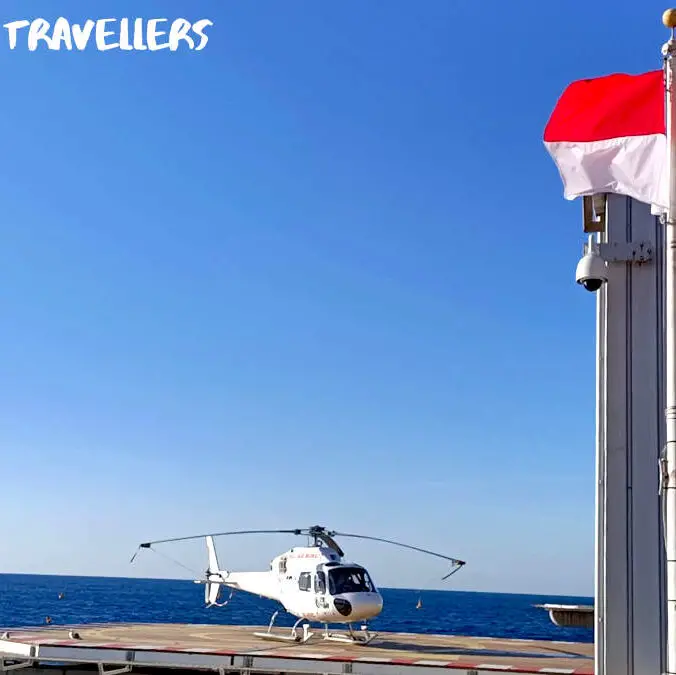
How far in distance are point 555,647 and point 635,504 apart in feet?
44.3

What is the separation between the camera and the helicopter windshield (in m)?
A: 24.6

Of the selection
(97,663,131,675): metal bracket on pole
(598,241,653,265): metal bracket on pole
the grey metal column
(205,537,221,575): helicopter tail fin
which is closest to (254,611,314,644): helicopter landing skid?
(97,663,131,675): metal bracket on pole

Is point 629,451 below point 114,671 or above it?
above

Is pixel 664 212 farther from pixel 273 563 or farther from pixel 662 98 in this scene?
pixel 273 563

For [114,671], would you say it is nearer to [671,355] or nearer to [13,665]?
[13,665]

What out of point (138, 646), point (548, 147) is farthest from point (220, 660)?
point (548, 147)

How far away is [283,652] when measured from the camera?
19.9 metres

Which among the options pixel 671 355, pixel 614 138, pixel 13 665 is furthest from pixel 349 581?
pixel 671 355

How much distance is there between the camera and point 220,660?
18.0m

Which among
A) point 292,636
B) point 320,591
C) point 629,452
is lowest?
point 292,636

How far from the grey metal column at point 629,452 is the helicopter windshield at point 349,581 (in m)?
13.8

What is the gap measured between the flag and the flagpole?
1.66 feet

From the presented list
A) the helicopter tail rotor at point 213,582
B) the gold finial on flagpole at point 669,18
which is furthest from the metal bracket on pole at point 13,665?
the gold finial on flagpole at point 669,18

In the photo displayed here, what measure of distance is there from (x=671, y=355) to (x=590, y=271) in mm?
2460
